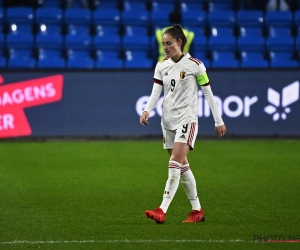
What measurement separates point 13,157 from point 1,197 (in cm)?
430

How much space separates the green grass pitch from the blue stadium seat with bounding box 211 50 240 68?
2.67 meters

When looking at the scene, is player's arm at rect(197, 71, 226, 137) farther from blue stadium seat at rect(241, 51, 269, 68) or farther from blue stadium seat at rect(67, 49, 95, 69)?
blue stadium seat at rect(241, 51, 269, 68)

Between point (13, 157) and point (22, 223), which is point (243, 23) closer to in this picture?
point (13, 157)

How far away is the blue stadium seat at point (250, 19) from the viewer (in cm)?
1934

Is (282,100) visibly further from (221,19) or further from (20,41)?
(20,41)

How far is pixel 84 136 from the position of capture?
16453 millimetres

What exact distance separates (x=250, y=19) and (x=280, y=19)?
743mm

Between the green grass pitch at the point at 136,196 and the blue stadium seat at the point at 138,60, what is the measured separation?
2534mm

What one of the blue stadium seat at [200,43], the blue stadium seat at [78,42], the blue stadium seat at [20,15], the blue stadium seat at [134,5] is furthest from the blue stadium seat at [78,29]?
the blue stadium seat at [200,43]

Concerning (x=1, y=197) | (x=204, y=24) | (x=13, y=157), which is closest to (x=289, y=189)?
(x=1, y=197)

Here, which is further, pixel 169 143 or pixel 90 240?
pixel 169 143

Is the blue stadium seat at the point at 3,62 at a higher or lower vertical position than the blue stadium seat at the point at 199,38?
lower

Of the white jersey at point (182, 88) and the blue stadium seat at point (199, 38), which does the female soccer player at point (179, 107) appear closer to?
the white jersey at point (182, 88)

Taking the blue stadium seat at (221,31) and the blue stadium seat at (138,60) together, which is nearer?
the blue stadium seat at (138,60)
